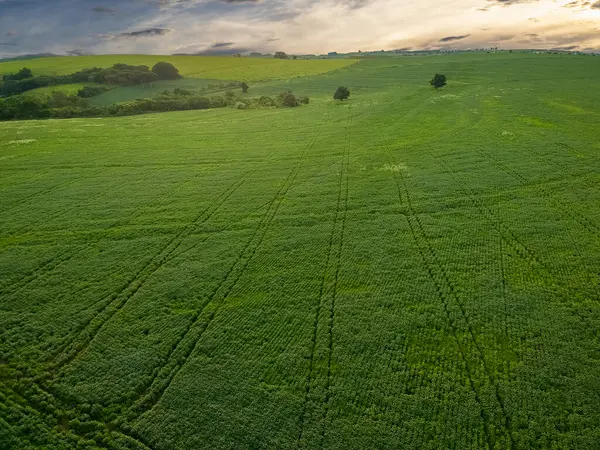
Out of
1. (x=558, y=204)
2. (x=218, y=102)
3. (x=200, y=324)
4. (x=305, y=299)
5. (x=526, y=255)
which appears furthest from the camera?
(x=218, y=102)

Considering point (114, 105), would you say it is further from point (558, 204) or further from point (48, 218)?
point (558, 204)

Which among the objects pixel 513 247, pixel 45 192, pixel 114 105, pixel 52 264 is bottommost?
pixel 513 247

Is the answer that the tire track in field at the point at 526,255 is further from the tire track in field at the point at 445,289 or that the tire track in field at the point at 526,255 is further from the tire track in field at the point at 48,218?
the tire track in field at the point at 48,218

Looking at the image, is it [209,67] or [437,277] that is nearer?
[437,277]

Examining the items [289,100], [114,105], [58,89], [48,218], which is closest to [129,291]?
[48,218]

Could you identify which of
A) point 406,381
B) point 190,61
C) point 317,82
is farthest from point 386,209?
point 190,61

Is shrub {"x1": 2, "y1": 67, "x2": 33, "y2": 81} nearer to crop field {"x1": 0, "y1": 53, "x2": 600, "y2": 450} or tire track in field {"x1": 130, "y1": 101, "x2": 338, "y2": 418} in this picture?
crop field {"x1": 0, "y1": 53, "x2": 600, "y2": 450}

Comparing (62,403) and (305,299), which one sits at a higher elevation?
(305,299)

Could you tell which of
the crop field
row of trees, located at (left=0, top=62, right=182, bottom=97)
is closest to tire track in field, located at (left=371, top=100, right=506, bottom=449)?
the crop field
